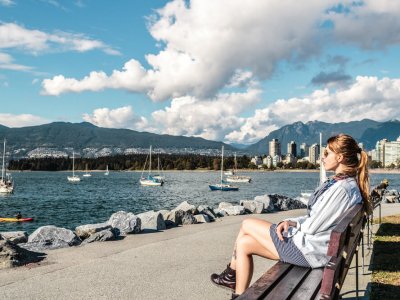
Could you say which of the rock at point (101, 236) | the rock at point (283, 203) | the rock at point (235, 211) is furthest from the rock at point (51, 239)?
the rock at point (283, 203)

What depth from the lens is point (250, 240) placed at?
4.85m

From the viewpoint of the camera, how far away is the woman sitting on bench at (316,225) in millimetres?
4590

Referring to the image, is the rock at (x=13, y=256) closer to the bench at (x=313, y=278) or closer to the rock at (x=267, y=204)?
the bench at (x=313, y=278)

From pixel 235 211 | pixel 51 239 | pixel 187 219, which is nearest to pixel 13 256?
pixel 51 239

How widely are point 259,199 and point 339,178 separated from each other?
1700 centimetres

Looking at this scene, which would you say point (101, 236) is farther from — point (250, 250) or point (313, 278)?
point (313, 278)

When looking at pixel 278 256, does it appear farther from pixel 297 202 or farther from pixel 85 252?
pixel 297 202

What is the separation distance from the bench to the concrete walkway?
7.51ft

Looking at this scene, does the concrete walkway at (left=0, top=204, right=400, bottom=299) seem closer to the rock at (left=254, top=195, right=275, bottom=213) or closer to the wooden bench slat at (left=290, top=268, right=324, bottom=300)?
the wooden bench slat at (left=290, top=268, right=324, bottom=300)

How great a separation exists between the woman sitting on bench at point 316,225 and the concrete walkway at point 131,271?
1.89 meters

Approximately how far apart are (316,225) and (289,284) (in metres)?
0.69

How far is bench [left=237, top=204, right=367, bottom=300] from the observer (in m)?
3.42

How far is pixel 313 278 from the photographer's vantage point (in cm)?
436

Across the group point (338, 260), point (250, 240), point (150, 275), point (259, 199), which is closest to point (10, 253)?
point (150, 275)
